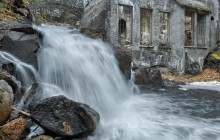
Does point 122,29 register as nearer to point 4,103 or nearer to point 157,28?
point 157,28

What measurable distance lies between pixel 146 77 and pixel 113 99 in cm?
401

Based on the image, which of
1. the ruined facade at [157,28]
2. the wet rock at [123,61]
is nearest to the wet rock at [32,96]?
the wet rock at [123,61]

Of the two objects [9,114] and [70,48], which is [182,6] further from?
[9,114]

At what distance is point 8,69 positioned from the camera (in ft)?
21.2

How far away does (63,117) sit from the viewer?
4879 millimetres

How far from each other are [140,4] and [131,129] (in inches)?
425

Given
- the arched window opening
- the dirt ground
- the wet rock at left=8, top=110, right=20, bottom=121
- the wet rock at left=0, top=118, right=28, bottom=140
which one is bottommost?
the dirt ground

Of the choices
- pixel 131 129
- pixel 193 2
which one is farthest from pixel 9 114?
pixel 193 2

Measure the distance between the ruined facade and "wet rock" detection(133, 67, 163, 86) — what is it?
2.88 m

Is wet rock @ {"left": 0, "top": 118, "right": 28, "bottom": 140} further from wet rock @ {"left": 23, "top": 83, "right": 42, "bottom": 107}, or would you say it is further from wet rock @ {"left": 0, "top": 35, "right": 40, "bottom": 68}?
wet rock @ {"left": 0, "top": 35, "right": 40, "bottom": 68}

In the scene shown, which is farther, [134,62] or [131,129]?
[134,62]

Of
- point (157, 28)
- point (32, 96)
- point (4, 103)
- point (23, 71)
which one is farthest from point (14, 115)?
point (157, 28)

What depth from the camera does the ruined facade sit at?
1470cm

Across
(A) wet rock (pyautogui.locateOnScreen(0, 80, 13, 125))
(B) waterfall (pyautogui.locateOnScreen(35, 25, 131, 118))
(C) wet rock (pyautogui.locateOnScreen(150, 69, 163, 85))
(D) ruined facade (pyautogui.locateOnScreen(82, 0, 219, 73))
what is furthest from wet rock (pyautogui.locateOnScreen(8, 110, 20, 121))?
(D) ruined facade (pyautogui.locateOnScreen(82, 0, 219, 73))
